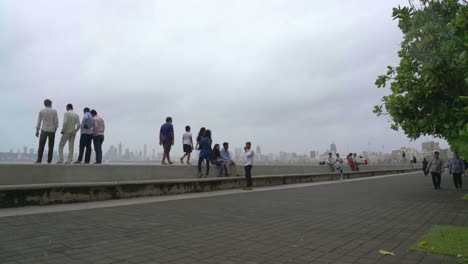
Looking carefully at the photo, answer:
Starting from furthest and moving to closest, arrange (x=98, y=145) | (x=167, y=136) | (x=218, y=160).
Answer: (x=218, y=160)
(x=167, y=136)
(x=98, y=145)

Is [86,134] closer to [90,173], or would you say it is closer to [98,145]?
[98,145]

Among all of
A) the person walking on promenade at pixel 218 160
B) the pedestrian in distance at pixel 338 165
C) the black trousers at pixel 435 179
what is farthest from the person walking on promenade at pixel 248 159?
the pedestrian in distance at pixel 338 165

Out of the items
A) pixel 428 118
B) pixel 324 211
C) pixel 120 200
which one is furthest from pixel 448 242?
pixel 428 118

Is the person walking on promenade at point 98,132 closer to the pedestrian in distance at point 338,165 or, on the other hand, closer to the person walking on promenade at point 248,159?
the person walking on promenade at point 248,159

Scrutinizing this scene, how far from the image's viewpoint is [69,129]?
35.4 ft

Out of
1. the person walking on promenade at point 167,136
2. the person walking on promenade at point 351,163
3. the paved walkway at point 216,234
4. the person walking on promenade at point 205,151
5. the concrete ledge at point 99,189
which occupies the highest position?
the person walking on promenade at point 167,136

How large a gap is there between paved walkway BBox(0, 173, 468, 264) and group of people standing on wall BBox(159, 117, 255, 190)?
4.31m

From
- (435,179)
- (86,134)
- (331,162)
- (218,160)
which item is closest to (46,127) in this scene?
(86,134)

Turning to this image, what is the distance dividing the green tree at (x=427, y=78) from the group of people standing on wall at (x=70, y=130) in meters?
9.96

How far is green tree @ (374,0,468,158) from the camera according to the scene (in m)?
10.5

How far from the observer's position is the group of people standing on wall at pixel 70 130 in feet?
32.8

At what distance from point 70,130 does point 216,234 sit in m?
7.14

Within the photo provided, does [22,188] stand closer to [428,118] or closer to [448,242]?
[448,242]

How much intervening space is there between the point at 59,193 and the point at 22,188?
0.89m
